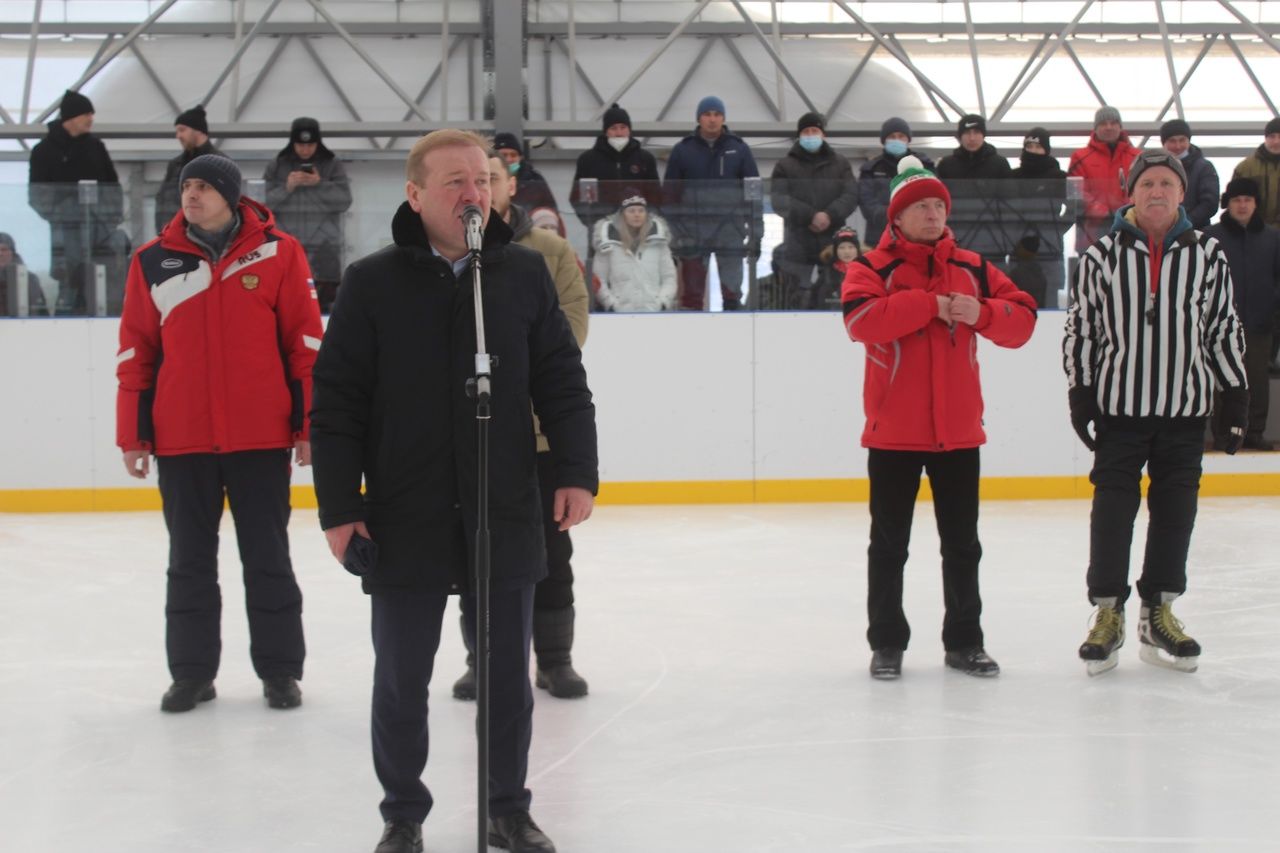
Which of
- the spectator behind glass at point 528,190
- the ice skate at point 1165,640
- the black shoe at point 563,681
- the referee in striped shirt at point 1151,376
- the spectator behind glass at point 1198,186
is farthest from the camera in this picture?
the spectator behind glass at point 1198,186

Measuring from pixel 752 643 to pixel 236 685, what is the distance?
1590mm

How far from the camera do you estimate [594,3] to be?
11977 millimetres

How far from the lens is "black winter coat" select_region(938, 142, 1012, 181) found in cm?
871

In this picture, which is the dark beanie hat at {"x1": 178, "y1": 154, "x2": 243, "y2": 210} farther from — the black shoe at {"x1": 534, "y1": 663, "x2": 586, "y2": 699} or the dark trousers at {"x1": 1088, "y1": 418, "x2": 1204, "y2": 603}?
the dark trousers at {"x1": 1088, "y1": 418, "x2": 1204, "y2": 603}

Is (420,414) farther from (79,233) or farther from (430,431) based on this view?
(79,233)

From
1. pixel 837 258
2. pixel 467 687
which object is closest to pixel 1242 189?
pixel 837 258

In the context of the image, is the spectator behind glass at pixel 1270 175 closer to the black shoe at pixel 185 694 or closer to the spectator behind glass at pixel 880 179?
the spectator behind glass at pixel 880 179

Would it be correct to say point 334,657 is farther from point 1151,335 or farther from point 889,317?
point 1151,335

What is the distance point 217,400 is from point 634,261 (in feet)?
15.0

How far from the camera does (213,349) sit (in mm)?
3883

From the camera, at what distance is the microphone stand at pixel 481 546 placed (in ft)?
8.06

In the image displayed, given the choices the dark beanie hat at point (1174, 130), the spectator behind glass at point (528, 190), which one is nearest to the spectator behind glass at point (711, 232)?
the spectator behind glass at point (528, 190)

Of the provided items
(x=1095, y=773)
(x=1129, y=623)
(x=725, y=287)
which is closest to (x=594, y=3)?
(x=725, y=287)

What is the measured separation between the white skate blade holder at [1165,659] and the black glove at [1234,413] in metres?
0.61
